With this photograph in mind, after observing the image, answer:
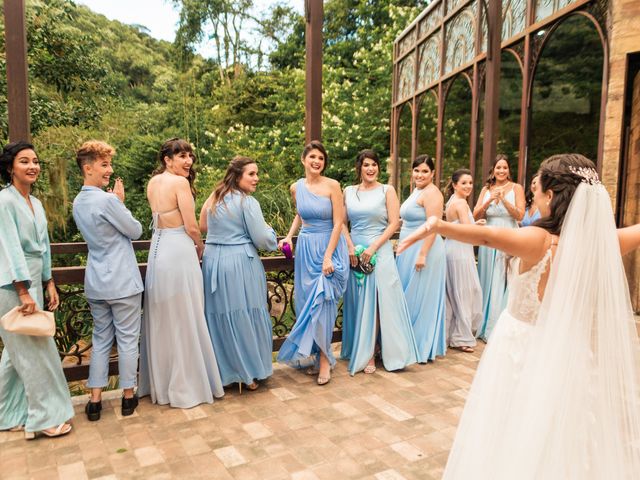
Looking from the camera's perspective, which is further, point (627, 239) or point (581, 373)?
point (627, 239)

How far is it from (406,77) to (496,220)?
8317 millimetres

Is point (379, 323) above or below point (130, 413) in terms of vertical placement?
above

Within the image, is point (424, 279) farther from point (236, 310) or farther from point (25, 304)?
point (25, 304)

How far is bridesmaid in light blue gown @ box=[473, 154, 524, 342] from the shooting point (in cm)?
520

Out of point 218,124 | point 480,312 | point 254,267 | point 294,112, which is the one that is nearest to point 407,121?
point 294,112

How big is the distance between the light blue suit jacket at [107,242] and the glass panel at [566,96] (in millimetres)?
6022

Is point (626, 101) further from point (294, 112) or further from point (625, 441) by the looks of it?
point (294, 112)

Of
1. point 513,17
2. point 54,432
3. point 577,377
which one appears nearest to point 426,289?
point 577,377

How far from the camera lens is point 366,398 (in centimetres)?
386

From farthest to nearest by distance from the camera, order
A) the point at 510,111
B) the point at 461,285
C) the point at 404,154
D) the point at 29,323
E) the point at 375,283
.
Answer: the point at 404,154 → the point at 510,111 → the point at 461,285 → the point at 375,283 → the point at 29,323

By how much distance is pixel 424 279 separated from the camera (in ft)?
15.9

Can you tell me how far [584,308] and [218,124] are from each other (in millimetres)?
16879

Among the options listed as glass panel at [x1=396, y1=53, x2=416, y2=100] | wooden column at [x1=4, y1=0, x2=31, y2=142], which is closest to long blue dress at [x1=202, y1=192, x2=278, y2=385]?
wooden column at [x1=4, y1=0, x2=31, y2=142]

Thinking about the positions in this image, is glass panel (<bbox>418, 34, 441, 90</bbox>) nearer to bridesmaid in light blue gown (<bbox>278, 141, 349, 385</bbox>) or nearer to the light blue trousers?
bridesmaid in light blue gown (<bbox>278, 141, 349, 385</bbox>)
